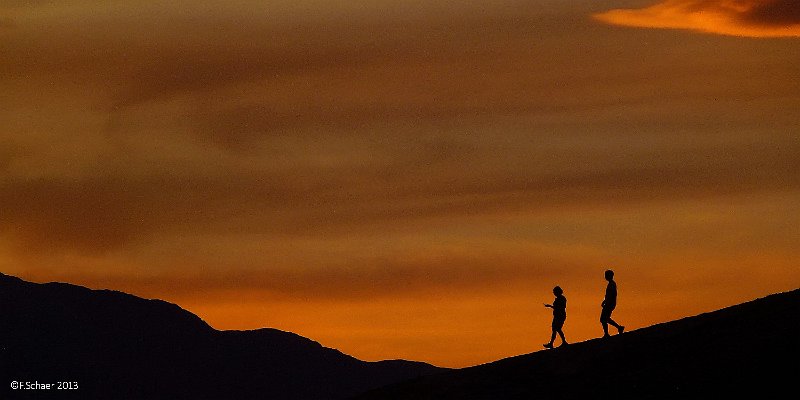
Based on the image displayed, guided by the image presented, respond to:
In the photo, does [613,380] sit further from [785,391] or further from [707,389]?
[785,391]

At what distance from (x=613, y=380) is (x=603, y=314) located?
11.5 feet

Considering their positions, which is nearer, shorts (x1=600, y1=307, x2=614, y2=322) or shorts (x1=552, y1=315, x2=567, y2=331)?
shorts (x1=600, y1=307, x2=614, y2=322)

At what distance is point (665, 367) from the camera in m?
42.8

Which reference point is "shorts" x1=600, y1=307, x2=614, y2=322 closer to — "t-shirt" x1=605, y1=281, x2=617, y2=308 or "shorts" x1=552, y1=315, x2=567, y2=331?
"t-shirt" x1=605, y1=281, x2=617, y2=308

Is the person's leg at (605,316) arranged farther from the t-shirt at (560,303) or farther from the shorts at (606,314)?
the t-shirt at (560,303)

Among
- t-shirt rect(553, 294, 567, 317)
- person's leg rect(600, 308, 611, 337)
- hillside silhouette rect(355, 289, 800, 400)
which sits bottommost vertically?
hillside silhouette rect(355, 289, 800, 400)

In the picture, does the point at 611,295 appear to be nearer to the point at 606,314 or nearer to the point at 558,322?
the point at 606,314

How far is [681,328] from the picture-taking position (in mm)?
46938

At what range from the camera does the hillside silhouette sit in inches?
1581

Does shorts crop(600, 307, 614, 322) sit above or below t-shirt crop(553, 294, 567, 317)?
below

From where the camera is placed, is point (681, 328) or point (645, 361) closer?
point (645, 361)

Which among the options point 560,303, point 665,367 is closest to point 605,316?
point 560,303

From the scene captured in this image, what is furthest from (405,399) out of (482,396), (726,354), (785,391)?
(785,391)

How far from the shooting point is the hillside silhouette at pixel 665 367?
132 ft
